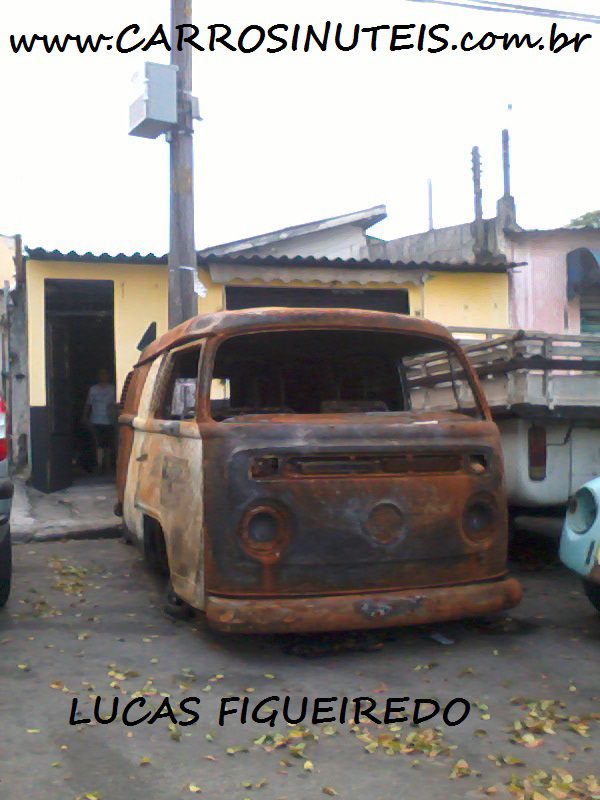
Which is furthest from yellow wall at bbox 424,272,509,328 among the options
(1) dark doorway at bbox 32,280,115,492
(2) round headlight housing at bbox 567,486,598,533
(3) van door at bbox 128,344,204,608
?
(2) round headlight housing at bbox 567,486,598,533

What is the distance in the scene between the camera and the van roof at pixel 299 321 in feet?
17.9

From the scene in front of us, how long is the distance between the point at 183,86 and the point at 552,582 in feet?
19.5

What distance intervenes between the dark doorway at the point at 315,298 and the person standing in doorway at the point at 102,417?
227cm

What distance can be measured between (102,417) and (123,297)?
2.04 metres

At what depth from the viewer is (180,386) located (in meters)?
6.23

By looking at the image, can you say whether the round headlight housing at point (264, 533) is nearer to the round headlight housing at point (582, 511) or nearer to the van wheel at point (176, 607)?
the van wheel at point (176, 607)

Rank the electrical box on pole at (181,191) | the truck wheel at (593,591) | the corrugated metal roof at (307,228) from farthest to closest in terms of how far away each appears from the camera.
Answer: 1. the corrugated metal roof at (307,228)
2. the electrical box on pole at (181,191)
3. the truck wheel at (593,591)

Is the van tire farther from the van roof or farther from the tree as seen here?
the tree

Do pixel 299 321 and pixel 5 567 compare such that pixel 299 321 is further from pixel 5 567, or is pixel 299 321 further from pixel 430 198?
pixel 430 198

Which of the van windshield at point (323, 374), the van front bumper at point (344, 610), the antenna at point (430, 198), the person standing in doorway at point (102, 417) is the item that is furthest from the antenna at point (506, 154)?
the antenna at point (430, 198)

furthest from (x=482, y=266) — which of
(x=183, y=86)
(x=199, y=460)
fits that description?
(x=199, y=460)

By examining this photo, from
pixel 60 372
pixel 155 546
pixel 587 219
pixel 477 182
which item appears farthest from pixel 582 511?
pixel 587 219

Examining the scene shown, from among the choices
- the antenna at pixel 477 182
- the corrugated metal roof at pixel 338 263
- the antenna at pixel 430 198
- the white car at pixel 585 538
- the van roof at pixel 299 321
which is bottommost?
the white car at pixel 585 538

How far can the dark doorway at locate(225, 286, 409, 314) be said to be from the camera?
12.3m
